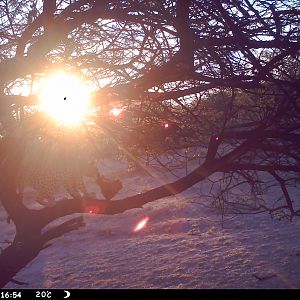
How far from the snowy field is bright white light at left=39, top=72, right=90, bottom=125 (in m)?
5.22

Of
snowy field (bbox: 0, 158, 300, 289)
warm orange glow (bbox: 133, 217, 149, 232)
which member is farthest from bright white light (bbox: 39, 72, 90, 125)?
warm orange glow (bbox: 133, 217, 149, 232)

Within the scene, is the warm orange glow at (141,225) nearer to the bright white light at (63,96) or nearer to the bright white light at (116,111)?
the bright white light at (116,111)

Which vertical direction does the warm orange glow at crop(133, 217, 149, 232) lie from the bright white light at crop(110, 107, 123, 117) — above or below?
below

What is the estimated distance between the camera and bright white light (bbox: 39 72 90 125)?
14.2ft

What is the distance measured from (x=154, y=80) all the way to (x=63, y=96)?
0.87 meters

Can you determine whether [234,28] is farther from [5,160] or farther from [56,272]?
[56,272]

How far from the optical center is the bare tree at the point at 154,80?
142 inches

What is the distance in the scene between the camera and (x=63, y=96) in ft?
14.3

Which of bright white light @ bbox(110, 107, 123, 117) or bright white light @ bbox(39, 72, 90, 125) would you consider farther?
bright white light @ bbox(110, 107, 123, 117)

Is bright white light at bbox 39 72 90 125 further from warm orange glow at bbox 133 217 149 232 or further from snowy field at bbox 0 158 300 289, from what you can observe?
warm orange glow at bbox 133 217 149 232

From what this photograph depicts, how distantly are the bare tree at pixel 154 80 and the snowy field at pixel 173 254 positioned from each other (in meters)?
4.81
